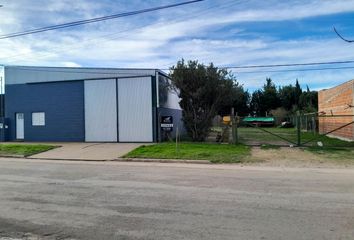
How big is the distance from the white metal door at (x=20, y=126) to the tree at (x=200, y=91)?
13.2 metres

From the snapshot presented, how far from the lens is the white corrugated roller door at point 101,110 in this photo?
28.7m

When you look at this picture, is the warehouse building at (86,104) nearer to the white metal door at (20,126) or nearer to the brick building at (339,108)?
the white metal door at (20,126)

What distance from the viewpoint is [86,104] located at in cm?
2983

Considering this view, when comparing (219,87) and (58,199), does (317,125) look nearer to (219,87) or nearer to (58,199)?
(219,87)

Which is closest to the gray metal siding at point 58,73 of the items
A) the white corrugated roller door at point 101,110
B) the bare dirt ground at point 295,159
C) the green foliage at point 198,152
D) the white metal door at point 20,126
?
→ the white corrugated roller door at point 101,110

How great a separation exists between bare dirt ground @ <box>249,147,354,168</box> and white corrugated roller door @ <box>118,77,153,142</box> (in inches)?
377

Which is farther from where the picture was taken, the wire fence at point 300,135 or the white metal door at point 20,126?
the white metal door at point 20,126

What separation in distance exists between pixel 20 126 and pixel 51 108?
3584 mm

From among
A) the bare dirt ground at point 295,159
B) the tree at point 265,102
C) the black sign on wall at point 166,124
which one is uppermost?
the tree at point 265,102

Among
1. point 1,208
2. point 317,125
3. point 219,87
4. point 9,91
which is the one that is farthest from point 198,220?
point 317,125

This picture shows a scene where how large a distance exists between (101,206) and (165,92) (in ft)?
73.1

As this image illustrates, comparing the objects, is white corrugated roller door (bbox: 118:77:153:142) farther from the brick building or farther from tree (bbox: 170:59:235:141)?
the brick building

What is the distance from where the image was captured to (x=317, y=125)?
4256 centimetres

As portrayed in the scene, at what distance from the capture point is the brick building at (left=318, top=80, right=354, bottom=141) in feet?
87.6
